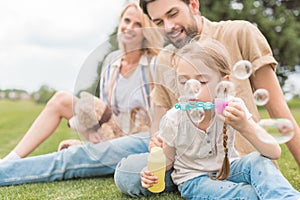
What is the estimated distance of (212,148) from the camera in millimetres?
1912

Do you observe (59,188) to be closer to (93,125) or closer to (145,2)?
(93,125)

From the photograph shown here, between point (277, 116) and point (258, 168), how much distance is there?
1.48ft

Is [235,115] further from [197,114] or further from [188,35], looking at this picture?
[188,35]

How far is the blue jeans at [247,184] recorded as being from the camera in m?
1.62

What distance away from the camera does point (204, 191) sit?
183 centimetres

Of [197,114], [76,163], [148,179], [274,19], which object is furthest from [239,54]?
[274,19]

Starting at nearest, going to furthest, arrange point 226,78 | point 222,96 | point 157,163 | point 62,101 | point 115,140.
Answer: point 222,96
point 226,78
point 157,163
point 115,140
point 62,101

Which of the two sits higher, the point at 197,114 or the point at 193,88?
the point at 193,88

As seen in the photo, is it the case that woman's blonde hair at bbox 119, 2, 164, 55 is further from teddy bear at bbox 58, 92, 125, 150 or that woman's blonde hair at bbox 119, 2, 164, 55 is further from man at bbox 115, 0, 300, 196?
teddy bear at bbox 58, 92, 125, 150

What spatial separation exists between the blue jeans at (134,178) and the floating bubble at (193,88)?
0.37m

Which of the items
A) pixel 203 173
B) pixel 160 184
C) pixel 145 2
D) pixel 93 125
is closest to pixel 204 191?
pixel 203 173

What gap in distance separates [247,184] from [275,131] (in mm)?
224

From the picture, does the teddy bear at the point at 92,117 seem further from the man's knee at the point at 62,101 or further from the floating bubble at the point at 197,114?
the floating bubble at the point at 197,114

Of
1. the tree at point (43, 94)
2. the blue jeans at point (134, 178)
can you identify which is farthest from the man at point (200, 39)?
the tree at point (43, 94)
